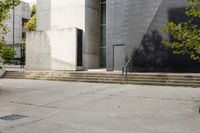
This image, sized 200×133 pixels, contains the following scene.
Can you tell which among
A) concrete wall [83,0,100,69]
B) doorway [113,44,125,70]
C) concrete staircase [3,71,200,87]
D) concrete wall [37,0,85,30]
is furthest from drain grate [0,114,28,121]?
concrete wall [37,0,85,30]

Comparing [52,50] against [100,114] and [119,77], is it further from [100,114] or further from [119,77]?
[100,114]

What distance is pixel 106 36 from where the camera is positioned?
25188 millimetres

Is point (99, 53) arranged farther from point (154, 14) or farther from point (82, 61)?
point (154, 14)

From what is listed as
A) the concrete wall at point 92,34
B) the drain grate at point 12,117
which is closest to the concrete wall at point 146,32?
the concrete wall at point 92,34

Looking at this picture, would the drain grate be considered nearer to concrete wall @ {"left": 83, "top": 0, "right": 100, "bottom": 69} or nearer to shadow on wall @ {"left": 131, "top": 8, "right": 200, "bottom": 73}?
shadow on wall @ {"left": 131, "top": 8, "right": 200, "bottom": 73}

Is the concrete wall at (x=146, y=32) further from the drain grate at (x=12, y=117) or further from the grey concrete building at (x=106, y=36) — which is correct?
the drain grate at (x=12, y=117)

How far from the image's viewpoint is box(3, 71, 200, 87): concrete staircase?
16.4m

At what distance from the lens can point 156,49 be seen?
21766mm

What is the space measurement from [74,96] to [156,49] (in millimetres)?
11370

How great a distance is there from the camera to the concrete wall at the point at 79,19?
27.9m

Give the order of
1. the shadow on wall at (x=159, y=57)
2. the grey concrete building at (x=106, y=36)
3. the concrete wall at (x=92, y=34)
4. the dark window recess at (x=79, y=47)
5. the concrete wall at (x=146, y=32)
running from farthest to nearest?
the concrete wall at (x=92, y=34)
the dark window recess at (x=79, y=47)
the grey concrete building at (x=106, y=36)
the concrete wall at (x=146, y=32)
the shadow on wall at (x=159, y=57)

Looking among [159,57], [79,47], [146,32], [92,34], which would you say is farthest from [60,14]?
[159,57]

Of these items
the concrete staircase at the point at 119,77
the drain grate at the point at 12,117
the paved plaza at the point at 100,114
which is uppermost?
the concrete staircase at the point at 119,77

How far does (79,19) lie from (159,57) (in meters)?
10.1
